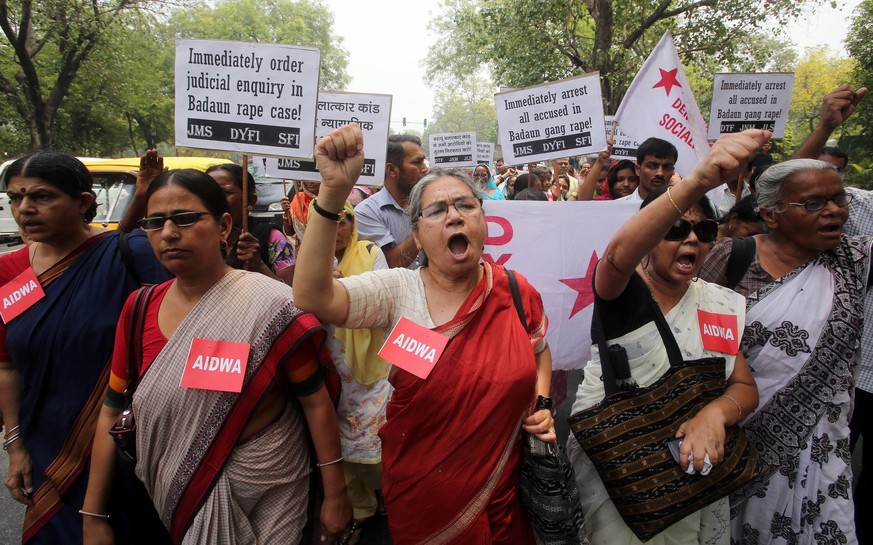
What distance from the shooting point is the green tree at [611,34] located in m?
12.3

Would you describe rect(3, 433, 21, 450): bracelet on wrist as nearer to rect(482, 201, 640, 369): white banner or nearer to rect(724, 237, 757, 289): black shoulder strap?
rect(482, 201, 640, 369): white banner

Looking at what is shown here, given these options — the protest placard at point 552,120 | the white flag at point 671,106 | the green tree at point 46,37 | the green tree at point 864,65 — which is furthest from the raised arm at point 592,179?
the green tree at point 46,37

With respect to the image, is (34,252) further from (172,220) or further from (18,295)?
(172,220)

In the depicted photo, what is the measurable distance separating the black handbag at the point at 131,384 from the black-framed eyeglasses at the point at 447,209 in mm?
981

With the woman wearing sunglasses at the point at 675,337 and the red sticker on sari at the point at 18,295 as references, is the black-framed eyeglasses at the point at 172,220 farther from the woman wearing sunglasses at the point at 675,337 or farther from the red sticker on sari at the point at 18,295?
the woman wearing sunglasses at the point at 675,337

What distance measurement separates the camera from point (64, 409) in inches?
74.8

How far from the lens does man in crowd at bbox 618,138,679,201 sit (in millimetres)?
3502

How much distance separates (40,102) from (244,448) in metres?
17.7

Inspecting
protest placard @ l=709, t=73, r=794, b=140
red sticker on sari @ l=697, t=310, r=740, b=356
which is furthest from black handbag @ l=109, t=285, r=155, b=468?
protest placard @ l=709, t=73, r=794, b=140

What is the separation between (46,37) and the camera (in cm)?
1396

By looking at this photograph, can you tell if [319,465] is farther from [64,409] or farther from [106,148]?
[106,148]

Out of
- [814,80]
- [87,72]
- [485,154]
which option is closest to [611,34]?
[485,154]

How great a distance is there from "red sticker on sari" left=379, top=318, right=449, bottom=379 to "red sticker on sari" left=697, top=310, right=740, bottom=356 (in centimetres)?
92

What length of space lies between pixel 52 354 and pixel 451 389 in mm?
1477
